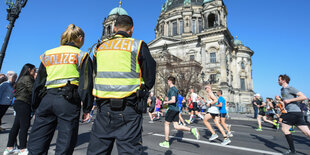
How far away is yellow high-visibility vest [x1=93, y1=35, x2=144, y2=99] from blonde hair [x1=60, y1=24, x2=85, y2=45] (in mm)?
871

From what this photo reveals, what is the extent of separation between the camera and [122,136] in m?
1.80

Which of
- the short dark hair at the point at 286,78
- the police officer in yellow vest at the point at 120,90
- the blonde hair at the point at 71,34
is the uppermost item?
the blonde hair at the point at 71,34

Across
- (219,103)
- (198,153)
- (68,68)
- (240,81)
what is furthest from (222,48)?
(68,68)

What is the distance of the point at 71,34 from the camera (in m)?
2.62

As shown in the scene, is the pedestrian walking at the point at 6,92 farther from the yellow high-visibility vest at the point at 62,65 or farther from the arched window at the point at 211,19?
the arched window at the point at 211,19

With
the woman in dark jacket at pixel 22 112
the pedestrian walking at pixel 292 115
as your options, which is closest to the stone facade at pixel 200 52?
the pedestrian walking at pixel 292 115

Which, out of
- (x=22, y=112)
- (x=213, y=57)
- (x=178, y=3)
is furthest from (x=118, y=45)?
(x=178, y=3)

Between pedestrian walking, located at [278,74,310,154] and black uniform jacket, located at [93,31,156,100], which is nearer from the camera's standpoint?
black uniform jacket, located at [93,31,156,100]

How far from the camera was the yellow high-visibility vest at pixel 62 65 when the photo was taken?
7.71ft

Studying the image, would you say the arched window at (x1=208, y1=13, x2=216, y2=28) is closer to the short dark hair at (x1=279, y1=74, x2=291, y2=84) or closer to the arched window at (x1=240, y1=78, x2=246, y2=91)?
the arched window at (x1=240, y1=78, x2=246, y2=91)

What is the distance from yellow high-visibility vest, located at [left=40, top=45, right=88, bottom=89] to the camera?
235cm

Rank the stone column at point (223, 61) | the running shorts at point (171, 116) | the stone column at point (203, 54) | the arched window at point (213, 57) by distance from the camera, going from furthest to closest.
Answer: the stone column at point (203, 54)
the arched window at point (213, 57)
the stone column at point (223, 61)
the running shorts at point (171, 116)

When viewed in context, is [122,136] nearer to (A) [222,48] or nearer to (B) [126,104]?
(B) [126,104]

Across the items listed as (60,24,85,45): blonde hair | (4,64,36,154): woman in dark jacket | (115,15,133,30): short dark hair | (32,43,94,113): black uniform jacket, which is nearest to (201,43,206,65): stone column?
(4,64,36,154): woman in dark jacket
